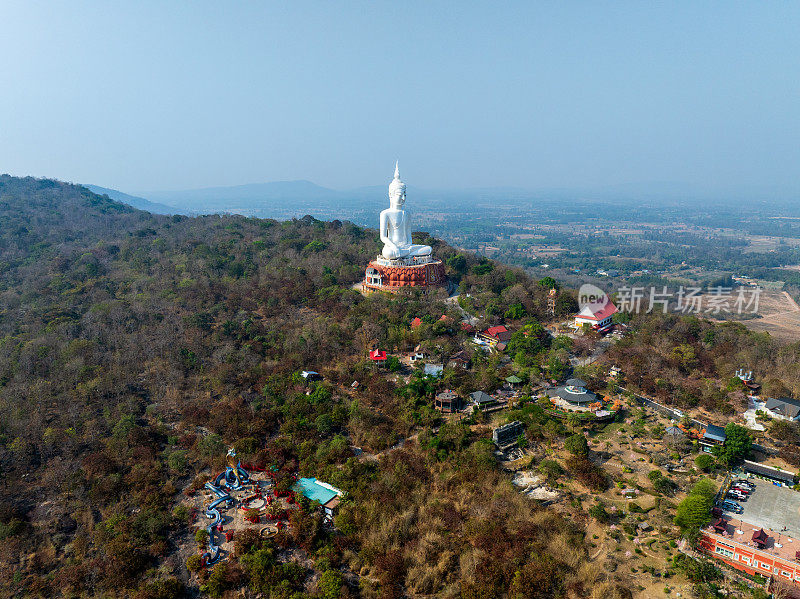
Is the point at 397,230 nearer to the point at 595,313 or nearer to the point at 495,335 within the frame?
the point at 495,335

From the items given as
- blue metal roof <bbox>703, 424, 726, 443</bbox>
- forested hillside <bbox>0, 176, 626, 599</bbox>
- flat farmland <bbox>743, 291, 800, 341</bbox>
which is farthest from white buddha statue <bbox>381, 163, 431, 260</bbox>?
flat farmland <bbox>743, 291, 800, 341</bbox>

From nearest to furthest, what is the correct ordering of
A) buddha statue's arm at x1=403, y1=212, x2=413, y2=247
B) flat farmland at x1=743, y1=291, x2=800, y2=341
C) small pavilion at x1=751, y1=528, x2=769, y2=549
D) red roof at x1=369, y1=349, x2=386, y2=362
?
small pavilion at x1=751, y1=528, x2=769, y2=549, red roof at x1=369, y1=349, x2=386, y2=362, buddha statue's arm at x1=403, y1=212, x2=413, y2=247, flat farmland at x1=743, y1=291, x2=800, y2=341

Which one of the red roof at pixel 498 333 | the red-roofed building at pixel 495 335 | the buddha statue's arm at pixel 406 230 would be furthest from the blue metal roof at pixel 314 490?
the buddha statue's arm at pixel 406 230

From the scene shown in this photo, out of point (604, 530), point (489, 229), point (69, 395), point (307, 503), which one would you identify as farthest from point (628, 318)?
point (489, 229)

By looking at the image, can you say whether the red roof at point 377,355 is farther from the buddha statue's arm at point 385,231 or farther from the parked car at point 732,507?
the parked car at point 732,507

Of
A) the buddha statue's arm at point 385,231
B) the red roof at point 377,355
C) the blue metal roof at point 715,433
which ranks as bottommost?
the blue metal roof at point 715,433

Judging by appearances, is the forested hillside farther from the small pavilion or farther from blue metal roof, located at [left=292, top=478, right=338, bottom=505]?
the small pavilion

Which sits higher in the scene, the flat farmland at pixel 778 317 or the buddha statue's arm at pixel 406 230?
the buddha statue's arm at pixel 406 230
